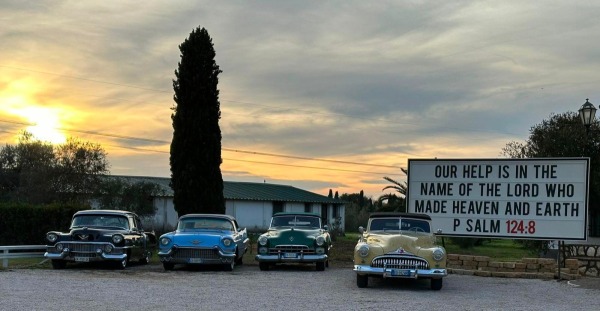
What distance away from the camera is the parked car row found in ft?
48.0

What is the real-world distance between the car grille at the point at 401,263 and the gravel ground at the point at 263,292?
522 millimetres

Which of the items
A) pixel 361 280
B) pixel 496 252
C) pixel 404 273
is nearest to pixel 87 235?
pixel 361 280

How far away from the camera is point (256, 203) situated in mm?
57062

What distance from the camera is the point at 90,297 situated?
40.1 ft

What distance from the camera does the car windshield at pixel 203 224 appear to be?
19578 millimetres

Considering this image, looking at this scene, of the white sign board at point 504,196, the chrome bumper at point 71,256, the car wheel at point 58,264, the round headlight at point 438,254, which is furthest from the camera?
the white sign board at point 504,196

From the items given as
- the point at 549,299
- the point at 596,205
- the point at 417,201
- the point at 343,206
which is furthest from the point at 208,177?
the point at 343,206

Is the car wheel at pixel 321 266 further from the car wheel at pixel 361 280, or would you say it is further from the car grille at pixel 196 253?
the car wheel at pixel 361 280

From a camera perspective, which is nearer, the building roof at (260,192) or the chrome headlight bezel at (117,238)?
the chrome headlight bezel at (117,238)

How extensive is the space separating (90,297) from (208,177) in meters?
15.4

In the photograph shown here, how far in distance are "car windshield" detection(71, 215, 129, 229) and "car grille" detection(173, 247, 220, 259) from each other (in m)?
2.25

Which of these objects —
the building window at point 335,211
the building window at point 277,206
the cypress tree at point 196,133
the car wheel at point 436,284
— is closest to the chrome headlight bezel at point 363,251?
the car wheel at point 436,284

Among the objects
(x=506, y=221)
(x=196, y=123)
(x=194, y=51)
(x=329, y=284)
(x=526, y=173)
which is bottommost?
(x=329, y=284)

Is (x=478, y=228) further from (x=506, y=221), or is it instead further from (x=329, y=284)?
(x=329, y=284)
